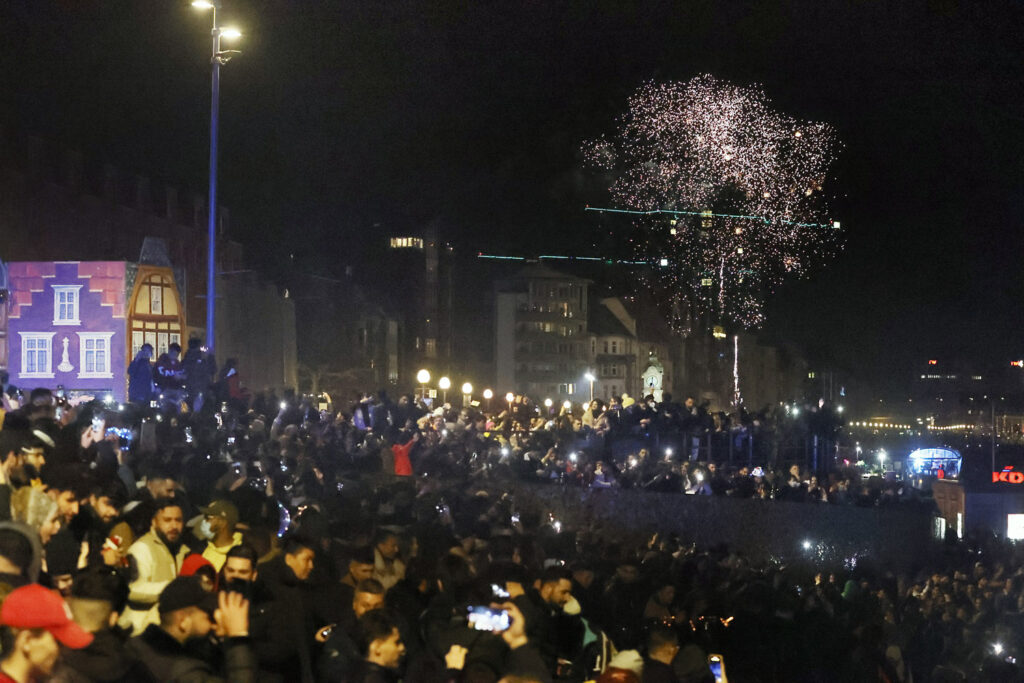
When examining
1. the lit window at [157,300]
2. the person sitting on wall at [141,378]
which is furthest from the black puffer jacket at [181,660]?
the lit window at [157,300]

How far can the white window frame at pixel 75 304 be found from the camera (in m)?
24.5

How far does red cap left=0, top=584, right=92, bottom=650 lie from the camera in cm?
547

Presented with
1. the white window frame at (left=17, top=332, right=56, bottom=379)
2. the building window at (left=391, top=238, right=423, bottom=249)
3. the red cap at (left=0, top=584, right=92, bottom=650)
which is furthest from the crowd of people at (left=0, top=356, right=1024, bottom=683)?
the building window at (left=391, top=238, right=423, bottom=249)

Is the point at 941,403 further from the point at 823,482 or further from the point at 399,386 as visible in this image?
the point at 823,482

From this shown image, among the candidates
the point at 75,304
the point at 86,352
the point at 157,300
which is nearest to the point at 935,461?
the point at 157,300

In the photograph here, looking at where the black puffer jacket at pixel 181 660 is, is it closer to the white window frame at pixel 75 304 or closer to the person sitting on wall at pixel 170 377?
the person sitting on wall at pixel 170 377

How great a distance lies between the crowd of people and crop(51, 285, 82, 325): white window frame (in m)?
5.25

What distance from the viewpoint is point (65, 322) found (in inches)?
964

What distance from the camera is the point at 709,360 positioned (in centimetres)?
8469

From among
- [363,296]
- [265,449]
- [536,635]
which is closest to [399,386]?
[363,296]

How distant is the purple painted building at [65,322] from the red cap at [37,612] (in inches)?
762

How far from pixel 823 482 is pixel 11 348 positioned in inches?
576

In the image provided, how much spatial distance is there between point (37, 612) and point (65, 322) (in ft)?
65.4

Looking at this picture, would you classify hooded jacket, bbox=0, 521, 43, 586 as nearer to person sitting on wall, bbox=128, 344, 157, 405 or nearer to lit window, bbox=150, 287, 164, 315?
person sitting on wall, bbox=128, 344, 157, 405
